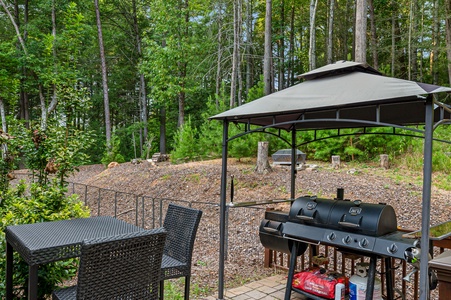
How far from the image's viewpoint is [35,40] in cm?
1509

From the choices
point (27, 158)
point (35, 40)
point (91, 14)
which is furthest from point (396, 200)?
point (91, 14)

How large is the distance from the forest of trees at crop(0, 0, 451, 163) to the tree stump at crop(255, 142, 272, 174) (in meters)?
1.59

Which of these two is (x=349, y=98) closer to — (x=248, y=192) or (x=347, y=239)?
(x=347, y=239)

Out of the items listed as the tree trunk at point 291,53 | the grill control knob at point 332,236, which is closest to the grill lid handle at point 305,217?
the grill control knob at point 332,236

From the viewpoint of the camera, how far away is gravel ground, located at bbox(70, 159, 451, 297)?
14.8 feet

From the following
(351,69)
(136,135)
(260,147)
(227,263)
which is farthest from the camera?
(136,135)

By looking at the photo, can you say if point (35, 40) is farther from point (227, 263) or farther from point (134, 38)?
point (227, 263)

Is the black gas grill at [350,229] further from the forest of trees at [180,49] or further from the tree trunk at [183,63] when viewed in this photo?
the tree trunk at [183,63]

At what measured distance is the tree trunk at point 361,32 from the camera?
22.9 ft

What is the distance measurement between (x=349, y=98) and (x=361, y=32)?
5.64 meters

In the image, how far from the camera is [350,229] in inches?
100

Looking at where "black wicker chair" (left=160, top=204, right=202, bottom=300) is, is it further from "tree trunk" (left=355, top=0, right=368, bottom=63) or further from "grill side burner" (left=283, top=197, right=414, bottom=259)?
"tree trunk" (left=355, top=0, right=368, bottom=63)

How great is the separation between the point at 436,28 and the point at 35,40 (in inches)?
694

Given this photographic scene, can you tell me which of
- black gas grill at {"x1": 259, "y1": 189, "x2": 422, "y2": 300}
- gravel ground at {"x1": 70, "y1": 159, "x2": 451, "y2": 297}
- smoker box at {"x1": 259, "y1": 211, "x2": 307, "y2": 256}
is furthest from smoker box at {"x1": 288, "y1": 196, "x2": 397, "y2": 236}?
gravel ground at {"x1": 70, "y1": 159, "x2": 451, "y2": 297}
